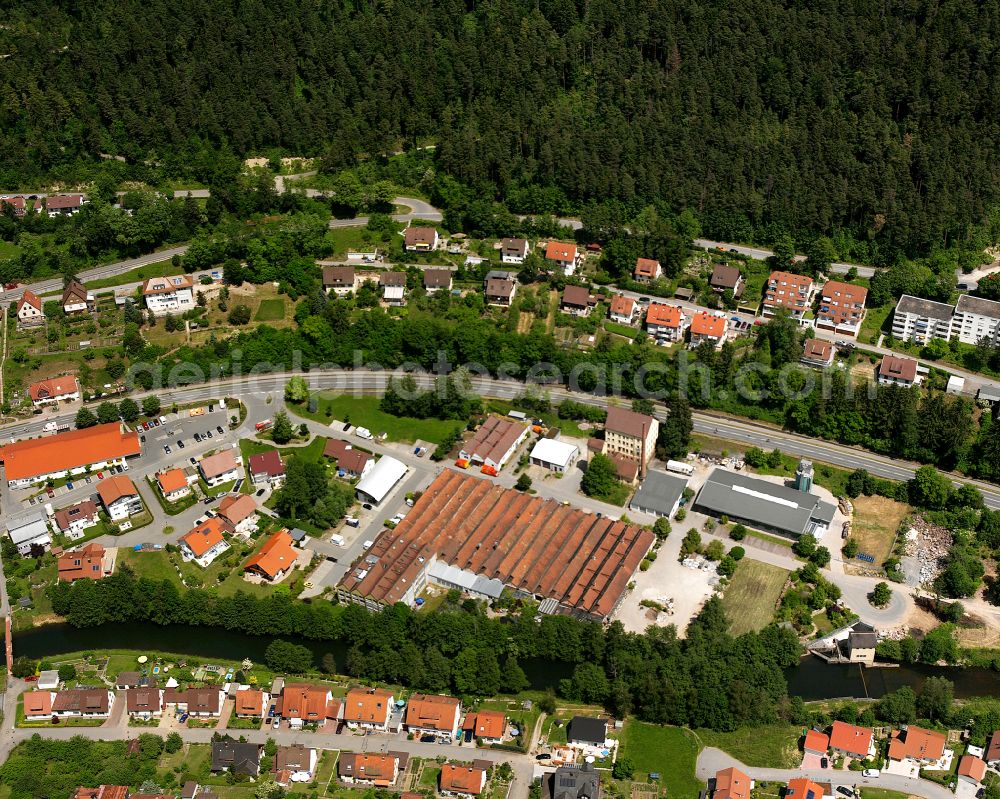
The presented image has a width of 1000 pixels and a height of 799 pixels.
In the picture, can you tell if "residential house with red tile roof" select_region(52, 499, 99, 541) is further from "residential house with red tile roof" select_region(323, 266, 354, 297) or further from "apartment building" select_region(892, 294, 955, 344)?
"apartment building" select_region(892, 294, 955, 344)

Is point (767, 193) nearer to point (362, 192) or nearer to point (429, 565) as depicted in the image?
point (362, 192)

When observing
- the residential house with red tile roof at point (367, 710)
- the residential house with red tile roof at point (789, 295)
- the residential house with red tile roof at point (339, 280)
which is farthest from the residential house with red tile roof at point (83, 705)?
Answer: the residential house with red tile roof at point (789, 295)

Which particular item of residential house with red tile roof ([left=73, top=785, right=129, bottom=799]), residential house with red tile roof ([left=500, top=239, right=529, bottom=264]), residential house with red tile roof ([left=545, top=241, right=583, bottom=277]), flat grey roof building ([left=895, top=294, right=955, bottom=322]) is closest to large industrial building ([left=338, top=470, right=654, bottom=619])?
residential house with red tile roof ([left=73, top=785, right=129, bottom=799])

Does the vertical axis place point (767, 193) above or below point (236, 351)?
above

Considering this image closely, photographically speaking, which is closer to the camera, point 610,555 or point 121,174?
point 610,555

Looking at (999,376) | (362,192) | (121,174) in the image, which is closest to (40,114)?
(121,174)
